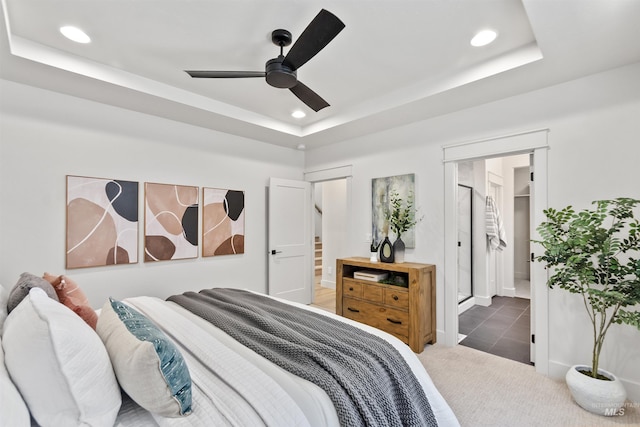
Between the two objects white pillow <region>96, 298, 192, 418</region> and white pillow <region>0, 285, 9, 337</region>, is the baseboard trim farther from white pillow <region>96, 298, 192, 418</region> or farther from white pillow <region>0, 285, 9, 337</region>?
white pillow <region>96, 298, 192, 418</region>

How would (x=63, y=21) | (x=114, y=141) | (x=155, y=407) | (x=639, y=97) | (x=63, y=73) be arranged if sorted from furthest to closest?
(x=114, y=141) < (x=63, y=73) < (x=639, y=97) < (x=63, y=21) < (x=155, y=407)

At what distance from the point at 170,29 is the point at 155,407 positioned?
235 cm

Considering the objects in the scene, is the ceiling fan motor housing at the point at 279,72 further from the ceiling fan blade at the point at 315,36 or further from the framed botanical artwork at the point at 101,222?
the framed botanical artwork at the point at 101,222

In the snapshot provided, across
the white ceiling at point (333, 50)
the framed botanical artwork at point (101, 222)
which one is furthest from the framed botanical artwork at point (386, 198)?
the framed botanical artwork at point (101, 222)

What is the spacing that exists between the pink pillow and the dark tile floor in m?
3.37

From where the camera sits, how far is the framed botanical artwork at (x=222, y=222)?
374 centimetres

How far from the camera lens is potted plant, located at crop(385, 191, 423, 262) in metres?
3.47

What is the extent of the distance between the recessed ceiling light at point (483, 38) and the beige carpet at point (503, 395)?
8.79ft

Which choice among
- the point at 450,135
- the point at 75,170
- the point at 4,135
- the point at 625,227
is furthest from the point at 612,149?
the point at 4,135

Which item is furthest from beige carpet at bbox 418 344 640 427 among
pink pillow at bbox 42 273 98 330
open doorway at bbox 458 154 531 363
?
pink pillow at bbox 42 273 98 330

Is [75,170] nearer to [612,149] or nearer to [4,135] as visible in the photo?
[4,135]

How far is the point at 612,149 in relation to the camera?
2.37m

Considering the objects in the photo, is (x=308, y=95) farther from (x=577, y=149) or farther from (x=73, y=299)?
(x=577, y=149)

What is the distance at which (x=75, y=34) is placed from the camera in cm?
220
